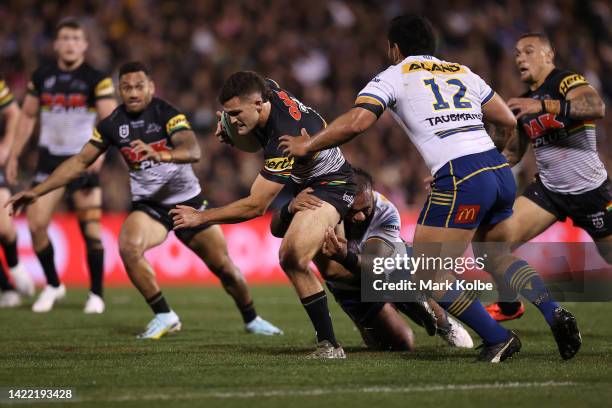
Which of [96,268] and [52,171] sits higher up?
[52,171]

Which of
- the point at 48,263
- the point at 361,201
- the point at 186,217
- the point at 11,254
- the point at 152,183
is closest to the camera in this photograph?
the point at 186,217

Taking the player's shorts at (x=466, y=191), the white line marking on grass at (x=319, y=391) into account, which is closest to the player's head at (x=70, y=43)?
the player's shorts at (x=466, y=191)

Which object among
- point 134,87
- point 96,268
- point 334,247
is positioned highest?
point 134,87

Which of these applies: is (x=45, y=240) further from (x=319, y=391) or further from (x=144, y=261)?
(x=319, y=391)

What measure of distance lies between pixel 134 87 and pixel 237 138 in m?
2.12

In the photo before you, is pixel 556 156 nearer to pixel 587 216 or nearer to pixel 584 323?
pixel 587 216

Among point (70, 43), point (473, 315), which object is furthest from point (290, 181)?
point (70, 43)

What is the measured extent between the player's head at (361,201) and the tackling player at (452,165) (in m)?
1.13

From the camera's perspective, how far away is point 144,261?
8.94 metres

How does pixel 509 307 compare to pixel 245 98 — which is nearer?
pixel 245 98

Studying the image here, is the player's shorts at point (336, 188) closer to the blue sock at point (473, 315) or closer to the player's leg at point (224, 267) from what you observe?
the blue sock at point (473, 315)

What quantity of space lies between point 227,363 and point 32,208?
545cm

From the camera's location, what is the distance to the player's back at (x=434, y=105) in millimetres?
6492

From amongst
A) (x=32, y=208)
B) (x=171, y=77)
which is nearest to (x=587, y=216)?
(x=32, y=208)
